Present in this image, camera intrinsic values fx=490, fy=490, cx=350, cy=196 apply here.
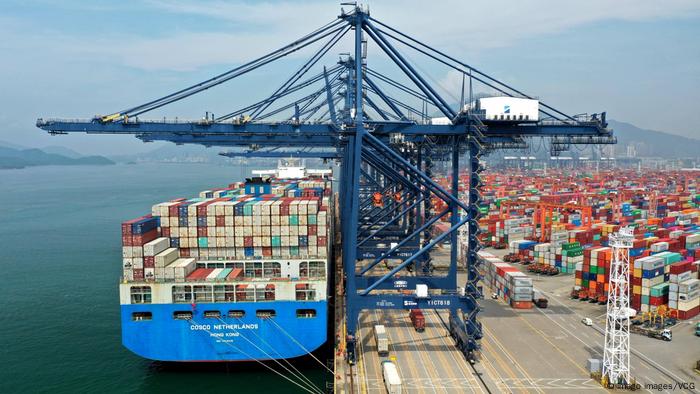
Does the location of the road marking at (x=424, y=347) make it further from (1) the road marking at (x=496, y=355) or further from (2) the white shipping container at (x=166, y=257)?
(2) the white shipping container at (x=166, y=257)

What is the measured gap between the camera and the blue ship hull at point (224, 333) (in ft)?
74.3

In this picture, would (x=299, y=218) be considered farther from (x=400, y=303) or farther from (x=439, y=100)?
(x=439, y=100)

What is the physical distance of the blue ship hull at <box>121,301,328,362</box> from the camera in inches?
892

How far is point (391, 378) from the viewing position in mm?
19156

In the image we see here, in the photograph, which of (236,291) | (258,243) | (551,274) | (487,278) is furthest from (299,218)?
(551,274)

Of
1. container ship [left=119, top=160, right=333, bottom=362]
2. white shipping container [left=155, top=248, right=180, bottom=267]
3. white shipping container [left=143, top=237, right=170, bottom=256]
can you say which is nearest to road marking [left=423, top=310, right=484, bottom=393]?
container ship [left=119, top=160, right=333, bottom=362]

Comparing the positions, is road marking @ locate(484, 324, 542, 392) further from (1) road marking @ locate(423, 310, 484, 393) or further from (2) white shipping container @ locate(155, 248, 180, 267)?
(2) white shipping container @ locate(155, 248, 180, 267)

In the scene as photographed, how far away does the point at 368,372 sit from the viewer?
2144 centimetres

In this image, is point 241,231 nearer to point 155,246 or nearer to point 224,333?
point 155,246

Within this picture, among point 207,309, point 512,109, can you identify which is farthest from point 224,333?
point 512,109

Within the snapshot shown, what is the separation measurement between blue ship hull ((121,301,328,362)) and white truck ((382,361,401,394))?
389 centimetres

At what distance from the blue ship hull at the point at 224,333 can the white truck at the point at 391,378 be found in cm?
389

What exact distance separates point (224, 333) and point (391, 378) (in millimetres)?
8408

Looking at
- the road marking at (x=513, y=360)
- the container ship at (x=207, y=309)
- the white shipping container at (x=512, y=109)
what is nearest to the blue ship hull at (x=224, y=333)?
the container ship at (x=207, y=309)
